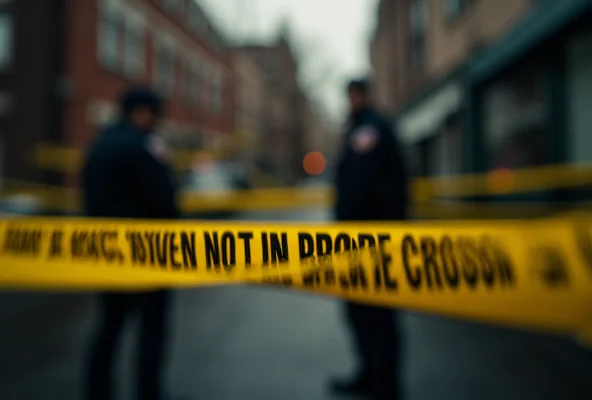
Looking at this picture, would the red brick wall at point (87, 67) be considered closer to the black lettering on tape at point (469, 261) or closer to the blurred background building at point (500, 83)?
the blurred background building at point (500, 83)

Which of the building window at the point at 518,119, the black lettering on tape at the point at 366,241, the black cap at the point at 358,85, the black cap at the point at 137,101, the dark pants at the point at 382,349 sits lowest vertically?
the dark pants at the point at 382,349

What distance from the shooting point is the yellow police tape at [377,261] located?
1063 millimetres

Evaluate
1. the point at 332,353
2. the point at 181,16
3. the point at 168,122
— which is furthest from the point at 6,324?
the point at 181,16

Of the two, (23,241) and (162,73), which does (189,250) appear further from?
(162,73)

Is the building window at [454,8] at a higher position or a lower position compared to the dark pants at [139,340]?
higher

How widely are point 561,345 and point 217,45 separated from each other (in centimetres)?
2776

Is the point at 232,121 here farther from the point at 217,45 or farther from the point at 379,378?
the point at 379,378

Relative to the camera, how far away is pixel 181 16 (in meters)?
21.1

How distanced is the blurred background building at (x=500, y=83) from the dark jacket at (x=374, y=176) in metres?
3.78

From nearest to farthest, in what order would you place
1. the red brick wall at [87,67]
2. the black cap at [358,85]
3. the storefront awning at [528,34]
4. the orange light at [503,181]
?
the black cap at [358,85] < the storefront awning at [528,34] < the orange light at [503,181] < the red brick wall at [87,67]

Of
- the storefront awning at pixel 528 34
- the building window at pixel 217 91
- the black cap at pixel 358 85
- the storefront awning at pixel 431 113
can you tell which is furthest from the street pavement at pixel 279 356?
the building window at pixel 217 91

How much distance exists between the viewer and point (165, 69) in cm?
1995

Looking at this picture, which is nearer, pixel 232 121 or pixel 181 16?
pixel 181 16

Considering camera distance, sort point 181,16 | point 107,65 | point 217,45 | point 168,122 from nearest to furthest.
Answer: point 107,65 → point 168,122 → point 181,16 → point 217,45
